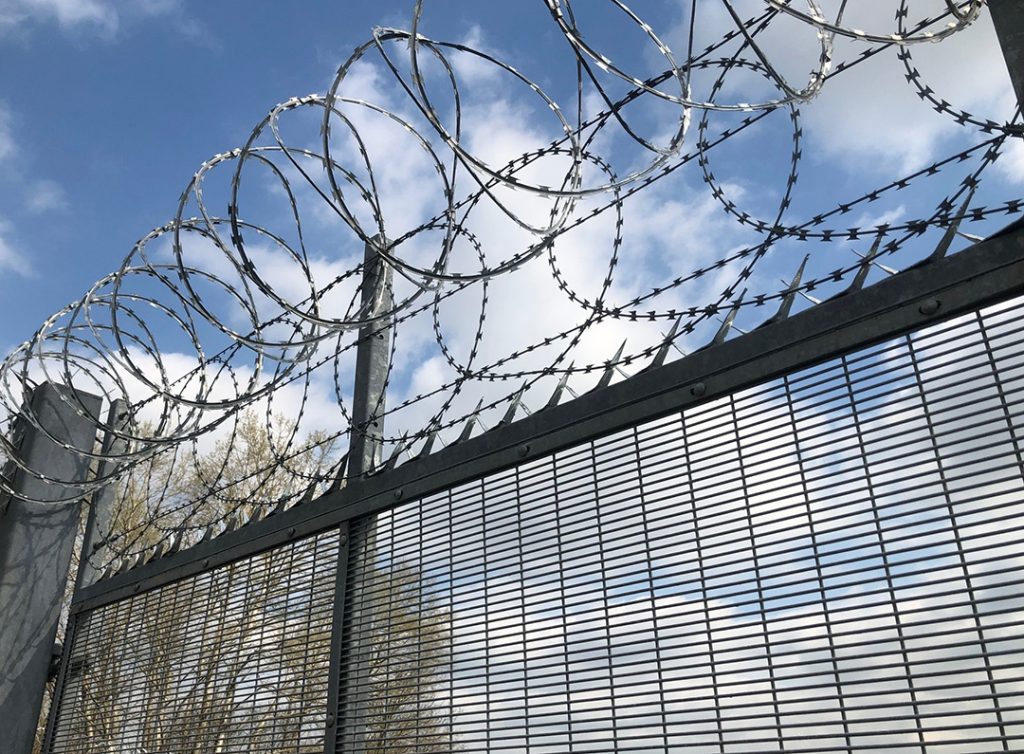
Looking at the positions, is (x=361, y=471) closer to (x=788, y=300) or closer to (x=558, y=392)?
(x=558, y=392)

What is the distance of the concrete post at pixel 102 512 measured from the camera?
6.41 meters

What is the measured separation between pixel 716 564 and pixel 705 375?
26.5 inches

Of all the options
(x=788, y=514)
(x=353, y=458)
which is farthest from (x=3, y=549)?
(x=788, y=514)

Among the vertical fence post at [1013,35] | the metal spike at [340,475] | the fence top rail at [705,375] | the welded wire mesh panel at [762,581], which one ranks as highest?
the vertical fence post at [1013,35]

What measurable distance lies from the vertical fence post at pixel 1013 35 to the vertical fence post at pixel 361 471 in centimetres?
226

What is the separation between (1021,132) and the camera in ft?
8.62

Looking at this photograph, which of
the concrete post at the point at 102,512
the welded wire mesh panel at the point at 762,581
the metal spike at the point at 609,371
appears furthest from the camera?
the concrete post at the point at 102,512

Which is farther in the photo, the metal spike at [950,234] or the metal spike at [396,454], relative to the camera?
the metal spike at [396,454]

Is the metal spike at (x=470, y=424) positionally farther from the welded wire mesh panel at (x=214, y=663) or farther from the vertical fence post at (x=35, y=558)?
the vertical fence post at (x=35, y=558)

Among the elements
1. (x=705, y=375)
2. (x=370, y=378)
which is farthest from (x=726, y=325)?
(x=370, y=378)

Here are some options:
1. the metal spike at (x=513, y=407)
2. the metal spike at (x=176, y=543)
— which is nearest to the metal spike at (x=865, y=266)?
the metal spike at (x=513, y=407)

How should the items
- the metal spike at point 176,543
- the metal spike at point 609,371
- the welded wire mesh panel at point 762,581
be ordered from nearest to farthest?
the welded wire mesh panel at point 762,581 < the metal spike at point 609,371 < the metal spike at point 176,543

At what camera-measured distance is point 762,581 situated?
2.83m

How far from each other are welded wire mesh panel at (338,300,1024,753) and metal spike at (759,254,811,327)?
0.72 ft
